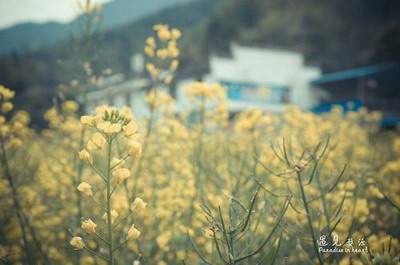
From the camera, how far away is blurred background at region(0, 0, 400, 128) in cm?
1914

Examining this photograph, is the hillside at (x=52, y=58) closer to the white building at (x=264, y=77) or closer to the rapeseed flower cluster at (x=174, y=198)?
the white building at (x=264, y=77)

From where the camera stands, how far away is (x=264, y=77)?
21.9m

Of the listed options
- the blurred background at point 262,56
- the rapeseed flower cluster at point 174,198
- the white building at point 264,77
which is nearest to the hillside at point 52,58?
the blurred background at point 262,56

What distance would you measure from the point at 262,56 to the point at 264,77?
1.24m

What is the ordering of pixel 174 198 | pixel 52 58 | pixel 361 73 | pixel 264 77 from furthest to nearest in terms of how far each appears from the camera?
pixel 52 58 → pixel 264 77 → pixel 361 73 → pixel 174 198

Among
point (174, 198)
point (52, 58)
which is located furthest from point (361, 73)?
point (174, 198)

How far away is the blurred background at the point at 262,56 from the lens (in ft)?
62.8

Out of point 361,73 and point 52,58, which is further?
point 52,58

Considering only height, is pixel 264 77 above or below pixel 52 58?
below

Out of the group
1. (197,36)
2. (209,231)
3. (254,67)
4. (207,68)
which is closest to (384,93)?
(254,67)

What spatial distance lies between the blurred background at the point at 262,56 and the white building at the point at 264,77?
0.18ft

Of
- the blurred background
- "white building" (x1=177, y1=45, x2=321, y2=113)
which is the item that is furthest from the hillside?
"white building" (x1=177, y1=45, x2=321, y2=113)

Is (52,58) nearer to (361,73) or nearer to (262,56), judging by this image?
(262,56)

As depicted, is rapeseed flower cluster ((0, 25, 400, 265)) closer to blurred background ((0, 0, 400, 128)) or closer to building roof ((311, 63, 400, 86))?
blurred background ((0, 0, 400, 128))
